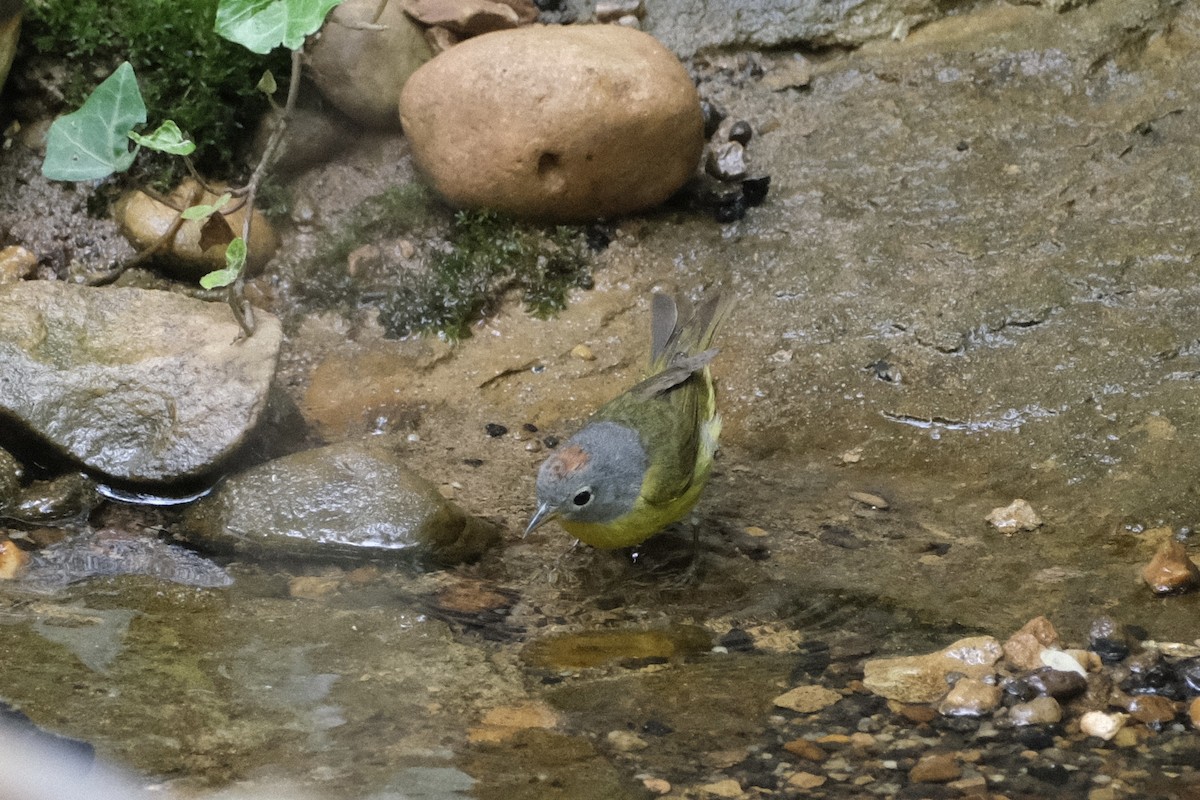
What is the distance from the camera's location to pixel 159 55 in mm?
5473

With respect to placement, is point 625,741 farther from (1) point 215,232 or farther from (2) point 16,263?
(2) point 16,263

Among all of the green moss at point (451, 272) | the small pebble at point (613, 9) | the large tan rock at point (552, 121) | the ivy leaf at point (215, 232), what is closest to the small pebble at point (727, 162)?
the large tan rock at point (552, 121)

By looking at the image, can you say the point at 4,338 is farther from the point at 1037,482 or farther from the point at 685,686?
the point at 1037,482

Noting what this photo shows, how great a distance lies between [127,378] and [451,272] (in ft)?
5.57

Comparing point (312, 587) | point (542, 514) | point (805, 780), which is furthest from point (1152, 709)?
point (312, 587)

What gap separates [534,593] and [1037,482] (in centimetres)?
195

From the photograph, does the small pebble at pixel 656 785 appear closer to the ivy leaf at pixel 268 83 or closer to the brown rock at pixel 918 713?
the brown rock at pixel 918 713

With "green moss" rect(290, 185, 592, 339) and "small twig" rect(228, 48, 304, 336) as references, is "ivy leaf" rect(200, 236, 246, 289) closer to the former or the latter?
"small twig" rect(228, 48, 304, 336)

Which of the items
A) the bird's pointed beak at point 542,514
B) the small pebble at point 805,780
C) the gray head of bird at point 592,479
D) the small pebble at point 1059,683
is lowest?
the bird's pointed beak at point 542,514

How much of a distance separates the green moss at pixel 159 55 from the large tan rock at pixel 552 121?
0.95 meters

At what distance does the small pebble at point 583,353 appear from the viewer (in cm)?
512

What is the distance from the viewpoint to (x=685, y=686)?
2812mm

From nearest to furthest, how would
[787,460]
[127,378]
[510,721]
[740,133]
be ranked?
1. [510,721]
2. [127,378]
3. [787,460]
4. [740,133]

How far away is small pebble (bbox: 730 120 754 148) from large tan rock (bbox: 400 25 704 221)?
441 millimetres
